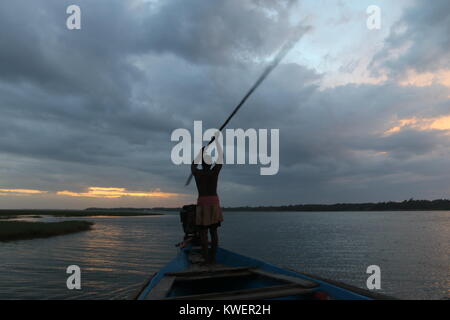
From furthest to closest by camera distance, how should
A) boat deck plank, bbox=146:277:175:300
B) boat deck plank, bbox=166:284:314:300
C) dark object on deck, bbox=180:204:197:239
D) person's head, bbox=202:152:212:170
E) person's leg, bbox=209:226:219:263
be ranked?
dark object on deck, bbox=180:204:197:239, person's leg, bbox=209:226:219:263, person's head, bbox=202:152:212:170, boat deck plank, bbox=146:277:175:300, boat deck plank, bbox=166:284:314:300

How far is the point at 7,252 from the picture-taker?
885 inches

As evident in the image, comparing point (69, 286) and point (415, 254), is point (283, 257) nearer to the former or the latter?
point (415, 254)

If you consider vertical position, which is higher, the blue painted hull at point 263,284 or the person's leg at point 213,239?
the person's leg at point 213,239

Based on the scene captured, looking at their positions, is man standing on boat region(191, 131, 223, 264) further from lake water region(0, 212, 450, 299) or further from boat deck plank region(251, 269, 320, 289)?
lake water region(0, 212, 450, 299)

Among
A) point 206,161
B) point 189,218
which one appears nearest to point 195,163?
point 206,161

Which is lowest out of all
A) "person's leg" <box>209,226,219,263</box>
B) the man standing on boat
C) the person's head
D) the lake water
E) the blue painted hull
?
the lake water

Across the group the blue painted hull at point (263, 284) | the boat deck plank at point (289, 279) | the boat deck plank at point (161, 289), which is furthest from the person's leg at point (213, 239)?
the boat deck plank at point (161, 289)

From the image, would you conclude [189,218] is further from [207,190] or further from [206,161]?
[206,161]

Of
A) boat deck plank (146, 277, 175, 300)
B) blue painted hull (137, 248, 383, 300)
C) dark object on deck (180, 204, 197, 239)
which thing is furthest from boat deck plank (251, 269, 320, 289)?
dark object on deck (180, 204, 197, 239)

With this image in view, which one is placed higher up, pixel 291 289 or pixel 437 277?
pixel 291 289

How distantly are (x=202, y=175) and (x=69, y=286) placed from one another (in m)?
10.2

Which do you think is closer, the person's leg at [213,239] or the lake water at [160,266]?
the person's leg at [213,239]

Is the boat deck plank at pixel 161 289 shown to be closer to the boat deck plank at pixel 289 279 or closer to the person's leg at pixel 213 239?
the person's leg at pixel 213 239
